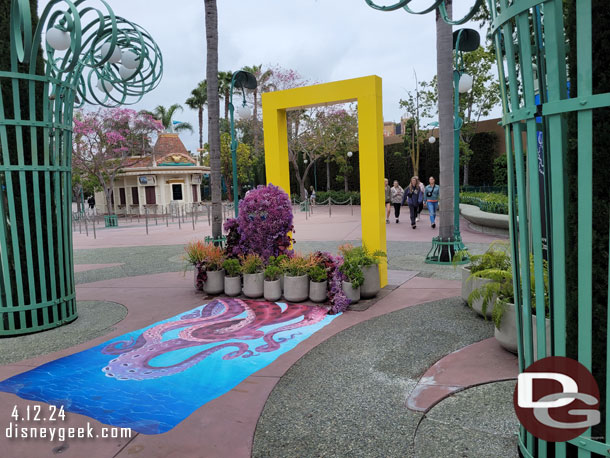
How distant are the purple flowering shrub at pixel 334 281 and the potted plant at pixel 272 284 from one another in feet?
1.93

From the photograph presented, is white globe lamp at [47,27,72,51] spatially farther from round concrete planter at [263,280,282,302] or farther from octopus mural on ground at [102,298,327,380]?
round concrete planter at [263,280,282,302]

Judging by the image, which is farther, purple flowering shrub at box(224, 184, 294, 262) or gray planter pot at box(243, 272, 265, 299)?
purple flowering shrub at box(224, 184, 294, 262)

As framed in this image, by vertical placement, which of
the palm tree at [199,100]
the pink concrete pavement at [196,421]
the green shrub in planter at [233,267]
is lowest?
the pink concrete pavement at [196,421]

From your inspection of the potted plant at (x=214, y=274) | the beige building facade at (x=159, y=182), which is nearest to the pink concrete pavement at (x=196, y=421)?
the potted plant at (x=214, y=274)

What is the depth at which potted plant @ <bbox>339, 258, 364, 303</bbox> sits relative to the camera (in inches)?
243

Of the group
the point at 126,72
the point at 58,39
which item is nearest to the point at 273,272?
the point at 126,72

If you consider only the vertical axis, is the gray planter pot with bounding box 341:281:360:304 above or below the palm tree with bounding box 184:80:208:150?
below

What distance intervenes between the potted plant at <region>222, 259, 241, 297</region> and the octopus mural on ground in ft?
0.60

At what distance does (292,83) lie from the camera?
110 feet

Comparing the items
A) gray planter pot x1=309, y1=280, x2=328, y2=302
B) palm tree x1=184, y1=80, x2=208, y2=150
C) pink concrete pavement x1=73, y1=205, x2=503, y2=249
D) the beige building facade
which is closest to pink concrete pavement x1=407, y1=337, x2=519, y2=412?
gray planter pot x1=309, y1=280, x2=328, y2=302

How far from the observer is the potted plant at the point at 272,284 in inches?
256

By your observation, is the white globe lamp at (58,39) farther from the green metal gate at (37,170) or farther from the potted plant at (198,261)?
the potted plant at (198,261)

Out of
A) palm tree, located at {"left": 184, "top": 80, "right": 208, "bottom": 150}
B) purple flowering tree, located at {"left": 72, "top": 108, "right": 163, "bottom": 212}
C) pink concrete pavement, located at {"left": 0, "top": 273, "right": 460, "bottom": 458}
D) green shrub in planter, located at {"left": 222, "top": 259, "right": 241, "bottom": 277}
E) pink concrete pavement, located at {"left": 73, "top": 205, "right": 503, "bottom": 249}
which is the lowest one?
pink concrete pavement, located at {"left": 0, "top": 273, "right": 460, "bottom": 458}

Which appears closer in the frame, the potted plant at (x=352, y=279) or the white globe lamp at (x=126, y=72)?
the potted plant at (x=352, y=279)
